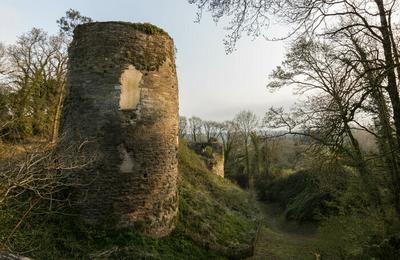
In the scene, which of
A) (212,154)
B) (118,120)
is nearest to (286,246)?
(118,120)

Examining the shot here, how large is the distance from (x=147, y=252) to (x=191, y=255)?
124 cm

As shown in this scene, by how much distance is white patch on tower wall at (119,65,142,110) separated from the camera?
7.82m

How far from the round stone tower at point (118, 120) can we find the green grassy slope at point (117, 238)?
1.23 feet

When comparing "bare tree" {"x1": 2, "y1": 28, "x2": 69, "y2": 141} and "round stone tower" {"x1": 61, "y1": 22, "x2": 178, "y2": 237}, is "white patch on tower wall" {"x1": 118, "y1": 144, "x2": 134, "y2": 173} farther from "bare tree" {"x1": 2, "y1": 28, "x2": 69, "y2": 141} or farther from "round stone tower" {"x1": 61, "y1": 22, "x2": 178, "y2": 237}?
"bare tree" {"x1": 2, "y1": 28, "x2": 69, "y2": 141}

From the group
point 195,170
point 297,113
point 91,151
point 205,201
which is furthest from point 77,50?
point 195,170

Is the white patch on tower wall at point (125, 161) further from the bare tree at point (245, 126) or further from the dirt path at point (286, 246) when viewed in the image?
the bare tree at point (245, 126)

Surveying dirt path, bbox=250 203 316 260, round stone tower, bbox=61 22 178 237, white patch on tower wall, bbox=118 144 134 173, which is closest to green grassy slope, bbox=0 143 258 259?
round stone tower, bbox=61 22 178 237

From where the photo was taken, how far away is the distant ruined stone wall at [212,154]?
75.3ft

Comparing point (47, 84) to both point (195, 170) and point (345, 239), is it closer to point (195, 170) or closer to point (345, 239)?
point (195, 170)

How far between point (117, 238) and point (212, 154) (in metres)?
16.5

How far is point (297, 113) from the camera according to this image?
1205 cm

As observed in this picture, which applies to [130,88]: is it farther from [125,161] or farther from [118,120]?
[125,161]

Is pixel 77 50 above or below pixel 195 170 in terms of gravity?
above

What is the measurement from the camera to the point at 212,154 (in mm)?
23719
